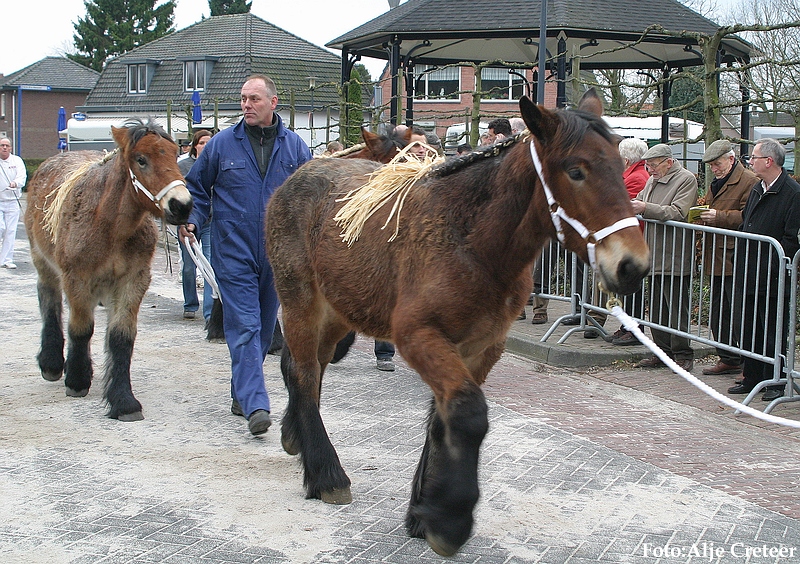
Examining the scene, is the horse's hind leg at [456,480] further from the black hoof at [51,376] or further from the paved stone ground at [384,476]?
the black hoof at [51,376]

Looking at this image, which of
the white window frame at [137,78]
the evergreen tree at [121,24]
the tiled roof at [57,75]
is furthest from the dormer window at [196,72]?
the tiled roof at [57,75]

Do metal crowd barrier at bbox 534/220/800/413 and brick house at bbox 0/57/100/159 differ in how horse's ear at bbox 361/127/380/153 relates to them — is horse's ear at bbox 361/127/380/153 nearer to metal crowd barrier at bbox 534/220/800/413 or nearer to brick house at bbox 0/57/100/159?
metal crowd barrier at bbox 534/220/800/413

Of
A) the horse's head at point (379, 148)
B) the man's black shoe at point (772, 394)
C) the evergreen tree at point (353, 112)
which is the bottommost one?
the man's black shoe at point (772, 394)

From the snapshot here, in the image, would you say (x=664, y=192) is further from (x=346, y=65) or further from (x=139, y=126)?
(x=346, y=65)

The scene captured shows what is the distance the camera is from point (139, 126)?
6.64 metres

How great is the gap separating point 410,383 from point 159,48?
45872 mm

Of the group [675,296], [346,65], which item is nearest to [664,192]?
[675,296]

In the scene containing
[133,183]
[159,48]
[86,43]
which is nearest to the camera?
[133,183]

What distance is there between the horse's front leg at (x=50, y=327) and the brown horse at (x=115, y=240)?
29 cm

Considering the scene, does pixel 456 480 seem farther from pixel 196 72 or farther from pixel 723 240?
pixel 196 72

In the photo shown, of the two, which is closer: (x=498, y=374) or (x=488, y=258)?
(x=488, y=258)

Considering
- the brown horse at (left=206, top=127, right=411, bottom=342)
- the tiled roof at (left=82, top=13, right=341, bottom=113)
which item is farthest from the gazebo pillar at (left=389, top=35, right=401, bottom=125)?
the tiled roof at (left=82, top=13, right=341, bottom=113)

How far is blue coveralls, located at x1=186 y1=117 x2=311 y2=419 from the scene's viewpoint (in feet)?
19.5

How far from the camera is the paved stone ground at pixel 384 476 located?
13.8 ft
